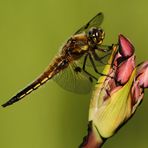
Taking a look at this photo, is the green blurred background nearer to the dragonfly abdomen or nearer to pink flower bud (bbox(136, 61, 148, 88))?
the dragonfly abdomen

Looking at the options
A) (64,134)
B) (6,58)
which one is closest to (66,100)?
(64,134)

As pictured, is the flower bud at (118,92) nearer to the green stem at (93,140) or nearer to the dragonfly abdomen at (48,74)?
the green stem at (93,140)

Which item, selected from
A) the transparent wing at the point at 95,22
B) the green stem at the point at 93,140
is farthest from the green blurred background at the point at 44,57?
the green stem at the point at 93,140

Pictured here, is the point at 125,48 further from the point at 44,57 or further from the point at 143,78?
the point at 44,57

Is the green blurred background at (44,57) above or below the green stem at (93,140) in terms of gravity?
above

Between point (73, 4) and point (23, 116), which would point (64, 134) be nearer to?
point (23, 116)

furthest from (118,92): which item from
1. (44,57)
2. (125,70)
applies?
(44,57)

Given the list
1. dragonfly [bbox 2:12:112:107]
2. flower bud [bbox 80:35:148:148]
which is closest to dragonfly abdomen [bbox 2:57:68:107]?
dragonfly [bbox 2:12:112:107]
